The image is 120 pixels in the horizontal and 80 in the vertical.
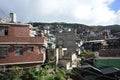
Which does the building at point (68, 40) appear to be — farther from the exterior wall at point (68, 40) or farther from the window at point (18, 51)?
the window at point (18, 51)

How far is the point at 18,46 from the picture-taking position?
33.2 metres

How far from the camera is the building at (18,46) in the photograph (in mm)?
32219

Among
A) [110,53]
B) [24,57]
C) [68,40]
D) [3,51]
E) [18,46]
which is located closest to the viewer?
[3,51]

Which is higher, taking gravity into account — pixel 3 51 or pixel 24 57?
pixel 3 51

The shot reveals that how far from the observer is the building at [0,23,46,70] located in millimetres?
32219

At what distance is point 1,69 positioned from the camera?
1244 inches

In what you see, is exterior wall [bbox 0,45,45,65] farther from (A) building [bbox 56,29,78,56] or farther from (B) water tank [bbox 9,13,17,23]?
(A) building [bbox 56,29,78,56]

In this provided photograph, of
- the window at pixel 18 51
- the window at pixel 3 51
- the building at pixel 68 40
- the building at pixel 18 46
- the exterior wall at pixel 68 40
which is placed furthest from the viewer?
the building at pixel 68 40

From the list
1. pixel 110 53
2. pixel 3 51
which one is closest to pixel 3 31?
pixel 3 51

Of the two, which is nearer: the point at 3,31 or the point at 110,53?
the point at 3,31

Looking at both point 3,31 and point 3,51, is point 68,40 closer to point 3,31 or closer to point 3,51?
point 3,31

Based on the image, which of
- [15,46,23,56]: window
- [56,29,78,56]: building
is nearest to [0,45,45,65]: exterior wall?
[15,46,23,56]: window

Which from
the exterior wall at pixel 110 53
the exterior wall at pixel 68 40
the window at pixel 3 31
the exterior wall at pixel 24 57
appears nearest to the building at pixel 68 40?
the exterior wall at pixel 68 40

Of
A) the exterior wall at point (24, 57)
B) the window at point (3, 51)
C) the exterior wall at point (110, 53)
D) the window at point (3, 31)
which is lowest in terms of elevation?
the exterior wall at point (110, 53)
